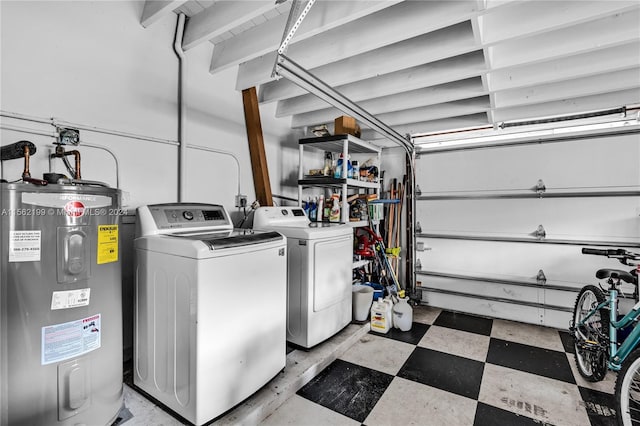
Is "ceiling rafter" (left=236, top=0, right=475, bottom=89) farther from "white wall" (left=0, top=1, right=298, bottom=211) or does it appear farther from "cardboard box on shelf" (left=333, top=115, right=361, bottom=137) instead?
"cardboard box on shelf" (left=333, top=115, right=361, bottom=137)

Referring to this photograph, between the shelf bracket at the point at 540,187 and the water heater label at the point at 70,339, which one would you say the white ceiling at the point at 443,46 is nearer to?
the shelf bracket at the point at 540,187

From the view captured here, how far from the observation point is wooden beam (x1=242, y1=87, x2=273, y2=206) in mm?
2871

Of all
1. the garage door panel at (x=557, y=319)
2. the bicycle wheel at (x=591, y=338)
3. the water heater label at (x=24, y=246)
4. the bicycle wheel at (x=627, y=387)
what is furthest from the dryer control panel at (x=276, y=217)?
the garage door panel at (x=557, y=319)

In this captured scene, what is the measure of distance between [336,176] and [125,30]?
2031 millimetres

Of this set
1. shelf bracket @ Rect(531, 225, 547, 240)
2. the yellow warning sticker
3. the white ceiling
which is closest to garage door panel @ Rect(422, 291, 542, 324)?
shelf bracket @ Rect(531, 225, 547, 240)

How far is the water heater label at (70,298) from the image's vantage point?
1258 mm

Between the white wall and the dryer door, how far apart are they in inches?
41.5

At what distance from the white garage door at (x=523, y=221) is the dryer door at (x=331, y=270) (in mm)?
1635

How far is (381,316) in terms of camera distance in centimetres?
292

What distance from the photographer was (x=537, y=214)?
10.7 ft

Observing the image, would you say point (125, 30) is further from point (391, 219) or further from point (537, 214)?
point (537, 214)

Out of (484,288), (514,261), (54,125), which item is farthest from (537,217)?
(54,125)

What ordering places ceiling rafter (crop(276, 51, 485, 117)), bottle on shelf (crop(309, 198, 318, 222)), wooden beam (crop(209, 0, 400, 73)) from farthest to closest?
bottle on shelf (crop(309, 198, 318, 222)), ceiling rafter (crop(276, 51, 485, 117)), wooden beam (crop(209, 0, 400, 73))

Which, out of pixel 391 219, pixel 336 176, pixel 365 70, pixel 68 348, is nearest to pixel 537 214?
pixel 391 219
